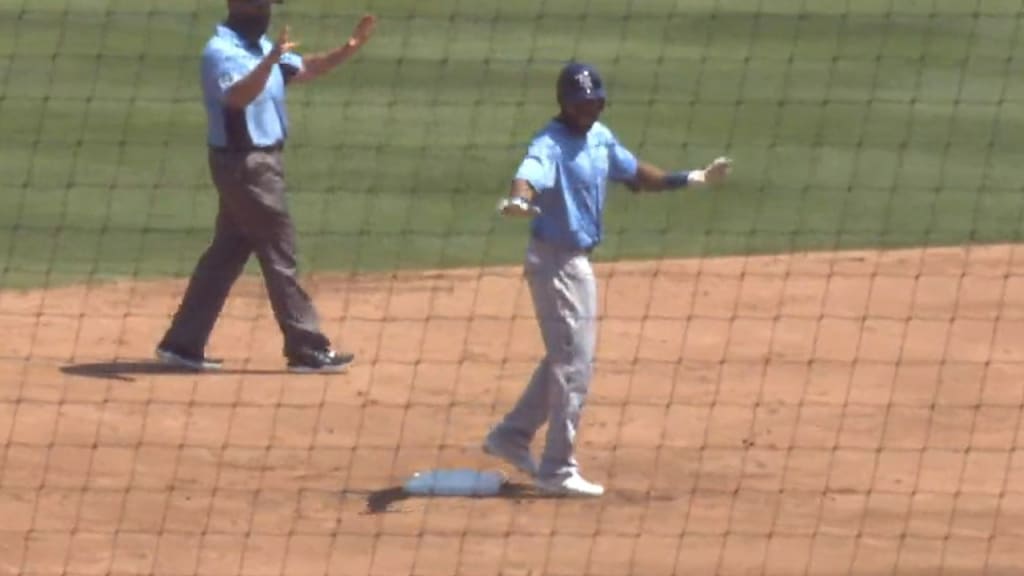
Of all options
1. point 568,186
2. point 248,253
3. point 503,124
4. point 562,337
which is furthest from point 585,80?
point 503,124

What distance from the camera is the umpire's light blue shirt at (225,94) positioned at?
10633mm

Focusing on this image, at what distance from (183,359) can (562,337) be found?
2630 millimetres

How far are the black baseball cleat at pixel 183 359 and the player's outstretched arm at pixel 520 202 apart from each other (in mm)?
2743

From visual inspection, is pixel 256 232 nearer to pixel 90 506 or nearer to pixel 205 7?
pixel 90 506

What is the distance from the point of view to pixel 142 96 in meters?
17.7

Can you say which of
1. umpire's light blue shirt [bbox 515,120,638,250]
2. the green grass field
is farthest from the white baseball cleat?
the green grass field

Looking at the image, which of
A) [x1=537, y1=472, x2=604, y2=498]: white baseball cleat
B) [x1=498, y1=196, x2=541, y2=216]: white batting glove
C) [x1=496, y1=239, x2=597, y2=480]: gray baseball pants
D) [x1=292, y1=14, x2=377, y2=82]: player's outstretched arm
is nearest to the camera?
[x1=498, y1=196, x2=541, y2=216]: white batting glove

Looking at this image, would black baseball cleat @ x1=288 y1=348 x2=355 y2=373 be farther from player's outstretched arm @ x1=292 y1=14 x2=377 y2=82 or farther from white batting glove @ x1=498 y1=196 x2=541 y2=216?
white batting glove @ x1=498 y1=196 x2=541 y2=216

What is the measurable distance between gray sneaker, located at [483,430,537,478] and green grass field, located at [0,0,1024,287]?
414 cm

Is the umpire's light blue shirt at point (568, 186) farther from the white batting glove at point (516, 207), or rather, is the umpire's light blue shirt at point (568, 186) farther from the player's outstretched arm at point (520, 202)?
the white batting glove at point (516, 207)

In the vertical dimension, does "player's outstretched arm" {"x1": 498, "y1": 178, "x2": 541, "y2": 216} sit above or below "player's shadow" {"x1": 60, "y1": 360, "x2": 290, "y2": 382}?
above

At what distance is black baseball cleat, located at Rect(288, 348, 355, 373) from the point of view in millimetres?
11031

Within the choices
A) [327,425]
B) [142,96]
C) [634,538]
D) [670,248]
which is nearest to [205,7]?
[142,96]

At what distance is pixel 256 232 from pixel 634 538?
298cm
